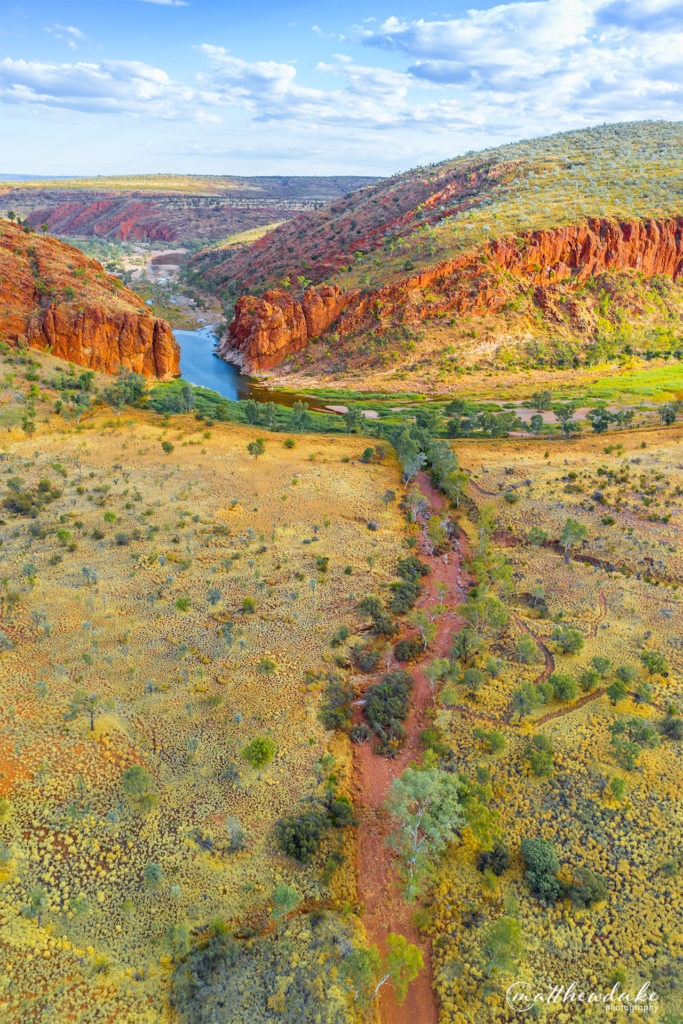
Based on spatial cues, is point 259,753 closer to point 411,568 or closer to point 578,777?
point 578,777

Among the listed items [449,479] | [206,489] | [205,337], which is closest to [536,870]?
[449,479]

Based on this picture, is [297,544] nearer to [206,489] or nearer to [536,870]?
[206,489]

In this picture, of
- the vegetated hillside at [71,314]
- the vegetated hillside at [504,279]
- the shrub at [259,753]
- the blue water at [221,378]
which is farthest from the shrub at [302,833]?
the vegetated hillside at [504,279]

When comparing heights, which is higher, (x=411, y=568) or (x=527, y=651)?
(x=411, y=568)

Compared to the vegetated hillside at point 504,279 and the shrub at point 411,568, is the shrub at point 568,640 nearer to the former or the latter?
the shrub at point 411,568

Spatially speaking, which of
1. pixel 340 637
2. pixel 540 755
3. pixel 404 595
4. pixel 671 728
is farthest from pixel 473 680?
pixel 671 728

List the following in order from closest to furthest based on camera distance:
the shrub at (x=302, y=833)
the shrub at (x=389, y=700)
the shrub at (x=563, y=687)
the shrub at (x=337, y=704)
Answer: the shrub at (x=302, y=833), the shrub at (x=337, y=704), the shrub at (x=389, y=700), the shrub at (x=563, y=687)

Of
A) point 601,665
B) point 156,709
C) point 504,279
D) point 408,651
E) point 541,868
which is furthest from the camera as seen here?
point 504,279
